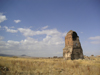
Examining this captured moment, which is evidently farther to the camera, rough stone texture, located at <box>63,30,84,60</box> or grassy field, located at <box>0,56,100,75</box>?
rough stone texture, located at <box>63,30,84,60</box>

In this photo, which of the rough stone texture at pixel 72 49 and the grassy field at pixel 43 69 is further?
the rough stone texture at pixel 72 49

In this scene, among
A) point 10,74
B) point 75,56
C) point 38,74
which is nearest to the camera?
point 10,74

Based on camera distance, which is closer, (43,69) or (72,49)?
(43,69)

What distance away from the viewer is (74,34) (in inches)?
950

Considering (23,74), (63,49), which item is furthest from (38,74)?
(63,49)

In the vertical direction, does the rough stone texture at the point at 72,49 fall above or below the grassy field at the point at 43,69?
above

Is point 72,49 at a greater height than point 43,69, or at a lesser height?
greater

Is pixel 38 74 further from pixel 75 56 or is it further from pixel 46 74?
pixel 75 56

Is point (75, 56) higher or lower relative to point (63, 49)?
lower

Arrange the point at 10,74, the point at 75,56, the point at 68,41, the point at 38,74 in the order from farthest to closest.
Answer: the point at 68,41
the point at 75,56
the point at 38,74
the point at 10,74

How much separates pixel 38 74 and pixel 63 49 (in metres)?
17.9

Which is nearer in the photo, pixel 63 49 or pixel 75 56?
pixel 75 56

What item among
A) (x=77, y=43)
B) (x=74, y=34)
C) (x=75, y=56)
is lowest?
(x=75, y=56)

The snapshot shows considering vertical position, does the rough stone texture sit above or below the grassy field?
above
